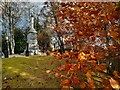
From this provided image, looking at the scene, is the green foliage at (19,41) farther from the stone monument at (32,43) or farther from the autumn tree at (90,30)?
the autumn tree at (90,30)

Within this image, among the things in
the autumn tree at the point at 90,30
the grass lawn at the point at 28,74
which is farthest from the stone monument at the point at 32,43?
the autumn tree at the point at 90,30

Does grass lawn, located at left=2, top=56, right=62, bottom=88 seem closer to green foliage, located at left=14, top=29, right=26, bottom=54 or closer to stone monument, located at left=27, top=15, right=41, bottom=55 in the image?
stone monument, located at left=27, top=15, right=41, bottom=55

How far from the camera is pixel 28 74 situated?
5941mm

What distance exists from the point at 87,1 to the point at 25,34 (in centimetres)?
1189

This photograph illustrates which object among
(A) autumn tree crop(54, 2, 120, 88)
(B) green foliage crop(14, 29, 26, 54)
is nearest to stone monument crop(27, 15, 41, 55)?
(B) green foliage crop(14, 29, 26, 54)

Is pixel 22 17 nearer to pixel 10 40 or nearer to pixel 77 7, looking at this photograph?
pixel 10 40

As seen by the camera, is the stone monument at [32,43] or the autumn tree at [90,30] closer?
the autumn tree at [90,30]

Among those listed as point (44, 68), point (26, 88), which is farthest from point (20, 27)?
point (26, 88)

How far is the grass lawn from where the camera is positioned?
17.6 ft

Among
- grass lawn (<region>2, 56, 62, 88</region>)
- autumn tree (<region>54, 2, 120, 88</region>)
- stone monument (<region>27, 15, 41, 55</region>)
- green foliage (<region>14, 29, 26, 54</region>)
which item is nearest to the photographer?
autumn tree (<region>54, 2, 120, 88</region>)

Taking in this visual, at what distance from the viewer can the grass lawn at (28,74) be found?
537 centimetres

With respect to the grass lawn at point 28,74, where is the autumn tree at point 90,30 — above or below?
above

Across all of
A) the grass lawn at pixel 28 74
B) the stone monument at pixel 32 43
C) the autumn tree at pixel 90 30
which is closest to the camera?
the autumn tree at pixel 90 30

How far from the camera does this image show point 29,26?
14.6m
